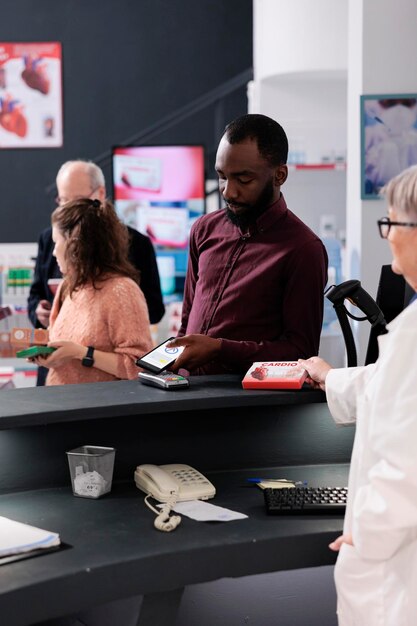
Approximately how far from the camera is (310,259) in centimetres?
270

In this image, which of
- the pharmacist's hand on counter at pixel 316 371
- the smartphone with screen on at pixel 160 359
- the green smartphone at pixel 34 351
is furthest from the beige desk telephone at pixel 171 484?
the green smartphone at pixel 34 351

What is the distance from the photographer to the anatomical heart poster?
7406 millimetres

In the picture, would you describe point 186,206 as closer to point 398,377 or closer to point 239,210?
point 239,210

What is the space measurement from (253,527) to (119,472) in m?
0.51

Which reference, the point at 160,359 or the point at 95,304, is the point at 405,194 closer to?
the point at 160,359

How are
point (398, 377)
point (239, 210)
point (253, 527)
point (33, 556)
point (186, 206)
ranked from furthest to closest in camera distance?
point (186, 206), point (239, 210), point (253, 527), point (33, 556), point (398, 377)

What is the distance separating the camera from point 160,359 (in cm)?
265

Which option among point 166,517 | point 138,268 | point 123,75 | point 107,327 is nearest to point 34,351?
point 107,327

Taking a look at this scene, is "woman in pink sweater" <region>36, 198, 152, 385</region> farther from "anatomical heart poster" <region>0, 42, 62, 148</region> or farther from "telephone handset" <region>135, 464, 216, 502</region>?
"anatomical heart poster" <region>0, 42, 62, 148</region>

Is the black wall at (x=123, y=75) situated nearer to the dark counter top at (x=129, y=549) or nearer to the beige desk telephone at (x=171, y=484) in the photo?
the beige desk telephone at (x=171, y=484)

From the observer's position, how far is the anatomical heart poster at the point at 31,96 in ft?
24.3

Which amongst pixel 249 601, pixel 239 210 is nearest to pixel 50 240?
pixel 239 210

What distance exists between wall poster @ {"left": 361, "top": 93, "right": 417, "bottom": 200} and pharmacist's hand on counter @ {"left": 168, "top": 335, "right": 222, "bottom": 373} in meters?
2.33

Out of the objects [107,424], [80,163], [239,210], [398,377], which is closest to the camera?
[398,377]
